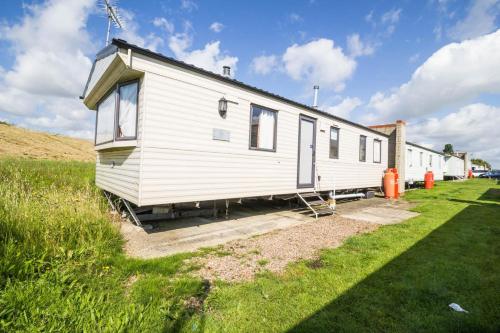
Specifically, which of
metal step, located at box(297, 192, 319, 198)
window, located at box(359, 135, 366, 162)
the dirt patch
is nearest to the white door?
metal step, located at box(297, 192, 319, 198)

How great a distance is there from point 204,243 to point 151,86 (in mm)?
3201

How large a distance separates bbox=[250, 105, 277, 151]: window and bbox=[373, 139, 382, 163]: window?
770cm

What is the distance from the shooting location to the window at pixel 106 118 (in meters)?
6.25

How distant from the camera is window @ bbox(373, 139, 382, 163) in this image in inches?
492

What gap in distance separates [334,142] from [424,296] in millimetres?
7433

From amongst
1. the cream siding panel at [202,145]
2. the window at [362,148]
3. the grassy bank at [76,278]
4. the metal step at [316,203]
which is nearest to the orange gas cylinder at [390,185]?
the window at [362,148]

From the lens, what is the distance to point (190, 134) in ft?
17.6

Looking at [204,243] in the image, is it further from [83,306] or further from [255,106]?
[255,106]

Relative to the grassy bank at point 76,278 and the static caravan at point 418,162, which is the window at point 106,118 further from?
the static caravan at point 418,162

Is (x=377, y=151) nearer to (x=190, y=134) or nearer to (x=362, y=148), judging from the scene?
(x=362, y=148)

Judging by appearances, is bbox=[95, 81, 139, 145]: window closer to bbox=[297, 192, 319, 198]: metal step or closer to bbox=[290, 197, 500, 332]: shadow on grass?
bbox=[290, 197, 500, 332]: shadow on grass

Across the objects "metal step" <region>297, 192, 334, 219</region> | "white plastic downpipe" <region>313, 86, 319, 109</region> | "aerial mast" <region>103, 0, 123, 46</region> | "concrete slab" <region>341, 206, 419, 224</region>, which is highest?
"aerial mast" <region>103, 0, 123, 46</region>

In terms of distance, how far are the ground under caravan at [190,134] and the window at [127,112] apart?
0.02m

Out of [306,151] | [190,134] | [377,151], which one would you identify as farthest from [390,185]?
[190,134]
